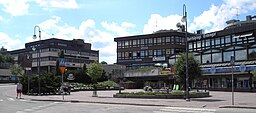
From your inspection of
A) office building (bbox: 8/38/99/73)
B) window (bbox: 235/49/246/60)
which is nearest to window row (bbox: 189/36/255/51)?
window (bbox: 235/49/246/60)

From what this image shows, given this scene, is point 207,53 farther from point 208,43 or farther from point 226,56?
point 208,43

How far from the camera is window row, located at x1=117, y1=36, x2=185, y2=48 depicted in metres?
89.9

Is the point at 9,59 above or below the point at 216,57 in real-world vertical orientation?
above

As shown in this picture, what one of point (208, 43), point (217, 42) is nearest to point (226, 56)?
point (217, 42)

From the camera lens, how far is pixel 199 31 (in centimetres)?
9075

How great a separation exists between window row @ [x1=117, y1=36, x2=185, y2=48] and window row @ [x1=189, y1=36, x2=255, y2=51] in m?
13.4

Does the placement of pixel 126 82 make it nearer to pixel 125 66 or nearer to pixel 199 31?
pixel 125 66

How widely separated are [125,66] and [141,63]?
15.5 ft

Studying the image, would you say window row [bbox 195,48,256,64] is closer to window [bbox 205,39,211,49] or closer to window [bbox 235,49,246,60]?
window [bbox 235,49,246,60]

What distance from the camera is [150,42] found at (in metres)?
92.5

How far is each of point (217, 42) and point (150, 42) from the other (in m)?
26.2

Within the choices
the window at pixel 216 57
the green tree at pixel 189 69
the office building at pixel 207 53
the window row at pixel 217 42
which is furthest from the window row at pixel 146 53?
the green tree at pixel 189 69

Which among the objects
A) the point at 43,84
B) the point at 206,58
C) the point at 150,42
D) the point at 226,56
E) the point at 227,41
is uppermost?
the point at 150,42

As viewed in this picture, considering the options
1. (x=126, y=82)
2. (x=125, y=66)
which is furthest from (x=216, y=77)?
(x=125, y=66)
